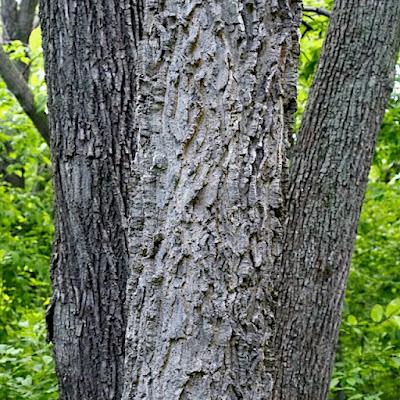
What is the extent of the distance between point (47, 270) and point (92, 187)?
412 cm

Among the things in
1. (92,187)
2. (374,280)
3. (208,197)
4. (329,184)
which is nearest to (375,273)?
(374,280)

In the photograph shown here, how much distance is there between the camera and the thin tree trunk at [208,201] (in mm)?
1657

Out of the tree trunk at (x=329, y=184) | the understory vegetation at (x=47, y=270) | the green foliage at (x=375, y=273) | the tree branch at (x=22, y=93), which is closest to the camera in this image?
the tree trunk at (x=329, y=184)

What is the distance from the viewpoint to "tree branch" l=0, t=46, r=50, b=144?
6.81 meters

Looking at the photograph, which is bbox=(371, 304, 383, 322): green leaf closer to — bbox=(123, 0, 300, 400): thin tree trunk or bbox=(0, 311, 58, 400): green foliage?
bbox=(0, 311, 58, 400): green foliage

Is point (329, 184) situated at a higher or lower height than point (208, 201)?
lower

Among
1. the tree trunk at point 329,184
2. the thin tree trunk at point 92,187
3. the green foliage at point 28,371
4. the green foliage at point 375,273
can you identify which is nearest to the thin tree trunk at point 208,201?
the thin tree trunk at point 92,187

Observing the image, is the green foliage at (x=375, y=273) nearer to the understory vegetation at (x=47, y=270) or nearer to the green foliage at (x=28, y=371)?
the understory vegetation at (x=47, y=270)

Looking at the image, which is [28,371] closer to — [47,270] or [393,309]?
[47,270]

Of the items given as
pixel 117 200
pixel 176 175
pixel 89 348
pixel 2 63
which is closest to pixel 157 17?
pixel 176 175

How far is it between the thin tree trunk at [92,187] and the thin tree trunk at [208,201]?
2.60 ft

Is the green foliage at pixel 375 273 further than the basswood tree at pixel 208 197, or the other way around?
the green foliage at pixel 375 273

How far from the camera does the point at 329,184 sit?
10.4 feet

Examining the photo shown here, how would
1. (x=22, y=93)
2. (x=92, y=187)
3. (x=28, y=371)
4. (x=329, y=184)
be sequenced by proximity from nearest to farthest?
1. (x=92, y=187)
2. (x=329, y=184)
3. (x=28, y=371)
4. (x=22, y=93)
